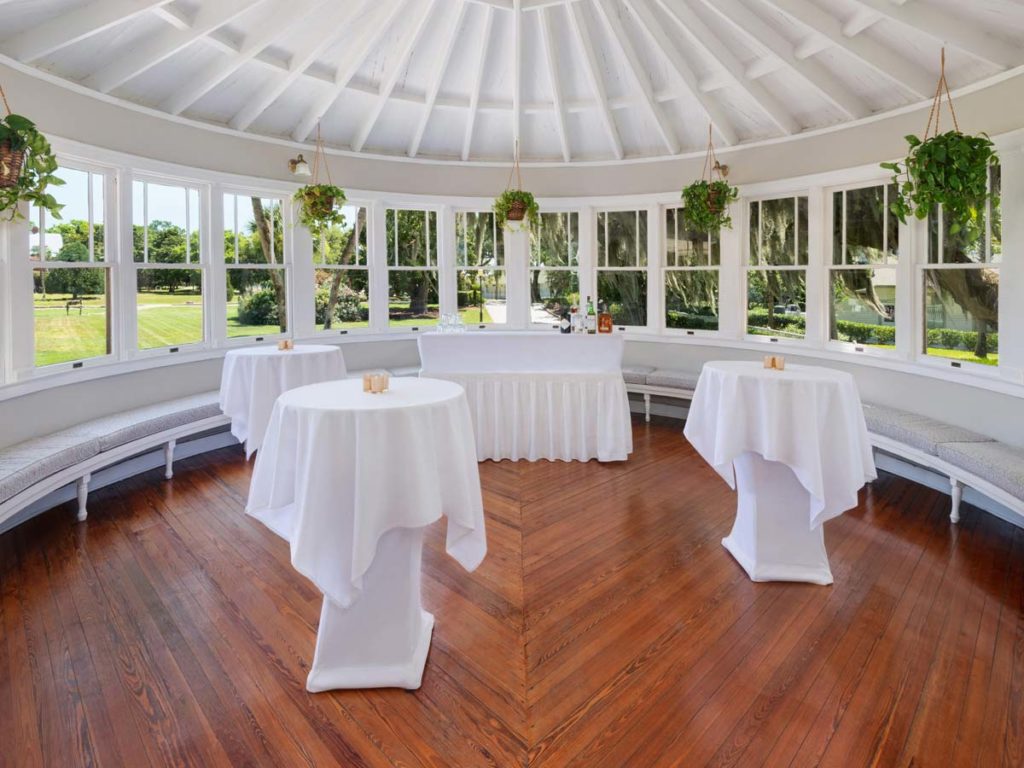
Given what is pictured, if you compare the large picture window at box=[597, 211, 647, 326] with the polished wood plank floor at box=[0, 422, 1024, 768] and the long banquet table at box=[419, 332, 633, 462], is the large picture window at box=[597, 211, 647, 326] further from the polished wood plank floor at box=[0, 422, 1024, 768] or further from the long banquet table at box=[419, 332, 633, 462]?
the polished wood plank floor at box=[0, 422, 1024, 768]

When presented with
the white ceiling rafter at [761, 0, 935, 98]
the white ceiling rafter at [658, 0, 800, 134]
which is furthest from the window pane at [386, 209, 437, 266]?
the white ceiling rafter at [761, 0, 935, 98]

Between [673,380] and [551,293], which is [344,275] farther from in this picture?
[673,380]

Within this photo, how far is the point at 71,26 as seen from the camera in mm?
3781

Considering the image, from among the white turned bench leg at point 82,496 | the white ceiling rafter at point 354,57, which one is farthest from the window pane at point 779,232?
the white turned bench leg at point 82,496

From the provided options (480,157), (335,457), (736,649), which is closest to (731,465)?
(736,649)

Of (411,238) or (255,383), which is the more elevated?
(411,238)

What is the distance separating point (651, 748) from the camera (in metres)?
1.94

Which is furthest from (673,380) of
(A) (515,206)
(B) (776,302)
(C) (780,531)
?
(C) (780,531)

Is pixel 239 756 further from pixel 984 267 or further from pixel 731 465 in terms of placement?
pixel 984 267

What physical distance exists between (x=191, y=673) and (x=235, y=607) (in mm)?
498

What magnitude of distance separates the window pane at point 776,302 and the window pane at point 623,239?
1280 mm

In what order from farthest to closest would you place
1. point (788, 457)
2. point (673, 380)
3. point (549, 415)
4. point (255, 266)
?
point (673, 380), point (255, 266), point (549, 415), point (788, 457)

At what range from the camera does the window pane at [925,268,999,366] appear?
4.19m

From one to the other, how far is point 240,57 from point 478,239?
124 inches
